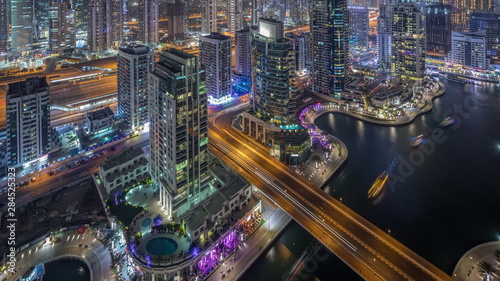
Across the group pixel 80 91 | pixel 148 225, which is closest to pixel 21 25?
pixel 80 91

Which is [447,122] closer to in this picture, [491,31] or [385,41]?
[385,41]

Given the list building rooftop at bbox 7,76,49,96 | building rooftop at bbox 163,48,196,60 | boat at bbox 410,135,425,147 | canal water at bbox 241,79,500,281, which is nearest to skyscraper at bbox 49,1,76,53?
building rooftop at bbox 7,76,49,96

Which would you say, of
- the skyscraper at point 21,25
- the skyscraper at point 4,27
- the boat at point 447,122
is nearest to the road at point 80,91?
the skyscraper at point 4,27

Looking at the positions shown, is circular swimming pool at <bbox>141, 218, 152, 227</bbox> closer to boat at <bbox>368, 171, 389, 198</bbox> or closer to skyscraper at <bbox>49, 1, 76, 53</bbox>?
boat at <bbox>368, 171, 389, 198</bbox>

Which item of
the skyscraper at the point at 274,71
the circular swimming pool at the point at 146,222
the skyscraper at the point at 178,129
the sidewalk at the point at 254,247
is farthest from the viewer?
the skyscraper at the point at 274,71

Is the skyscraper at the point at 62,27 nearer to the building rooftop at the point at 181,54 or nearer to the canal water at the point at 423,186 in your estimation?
the building rooftop at the point at 181,54

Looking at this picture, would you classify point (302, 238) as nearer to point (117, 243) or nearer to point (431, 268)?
point (431, 268)
